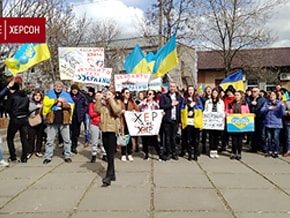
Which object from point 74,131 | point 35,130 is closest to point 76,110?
point 74,131

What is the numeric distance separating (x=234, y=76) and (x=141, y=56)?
3146 millimetres

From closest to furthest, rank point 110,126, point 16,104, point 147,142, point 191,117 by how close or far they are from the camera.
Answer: point 110,126 < point 16,104 < point 191,117 < point 147,142

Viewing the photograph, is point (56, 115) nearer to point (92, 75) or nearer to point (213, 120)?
point (92, 75)

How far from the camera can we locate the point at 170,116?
9453 millimetres

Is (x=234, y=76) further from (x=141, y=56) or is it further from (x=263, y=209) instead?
(x=263, y=209)

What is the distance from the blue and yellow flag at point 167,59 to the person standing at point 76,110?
238 cm

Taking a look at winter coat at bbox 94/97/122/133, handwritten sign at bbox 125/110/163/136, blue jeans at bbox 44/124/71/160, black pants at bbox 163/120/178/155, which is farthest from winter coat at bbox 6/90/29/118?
black pants at bbox 163/120/178/155

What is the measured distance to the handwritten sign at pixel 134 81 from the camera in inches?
427

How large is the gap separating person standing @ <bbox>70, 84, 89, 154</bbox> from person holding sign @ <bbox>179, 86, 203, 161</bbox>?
10.6ft

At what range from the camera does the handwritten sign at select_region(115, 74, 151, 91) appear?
427 inches

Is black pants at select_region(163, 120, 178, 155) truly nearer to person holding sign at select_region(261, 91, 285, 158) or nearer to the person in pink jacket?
the person in pink jacket

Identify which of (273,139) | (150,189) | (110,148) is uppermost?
(110,148)

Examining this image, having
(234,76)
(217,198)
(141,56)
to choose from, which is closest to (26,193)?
(217,198)

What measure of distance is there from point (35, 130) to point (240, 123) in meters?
5.44
